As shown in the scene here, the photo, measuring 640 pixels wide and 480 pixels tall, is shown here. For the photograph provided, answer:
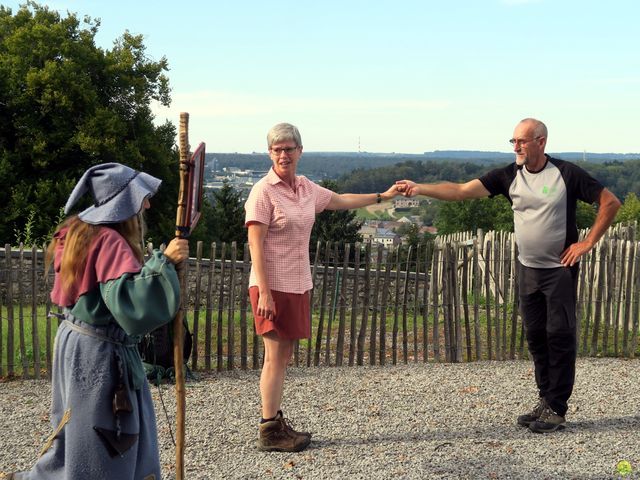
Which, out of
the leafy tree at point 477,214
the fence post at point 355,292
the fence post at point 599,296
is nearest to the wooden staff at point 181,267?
the fence post at point 355,292

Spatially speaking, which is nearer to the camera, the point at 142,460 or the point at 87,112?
the point at 142,460

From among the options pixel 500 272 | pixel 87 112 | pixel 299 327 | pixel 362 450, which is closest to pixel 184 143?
pixel 299 327

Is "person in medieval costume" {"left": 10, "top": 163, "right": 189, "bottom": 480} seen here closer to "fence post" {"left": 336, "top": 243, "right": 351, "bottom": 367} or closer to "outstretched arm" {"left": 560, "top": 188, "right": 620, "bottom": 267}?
"outstretched arm" {"left": 560, "top": 188, "right": 620, "bottom": 267}

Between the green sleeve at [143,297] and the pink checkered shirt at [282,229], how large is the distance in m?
1.76

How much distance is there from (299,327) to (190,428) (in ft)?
4.51

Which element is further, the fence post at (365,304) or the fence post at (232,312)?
the fence post at (365,304)

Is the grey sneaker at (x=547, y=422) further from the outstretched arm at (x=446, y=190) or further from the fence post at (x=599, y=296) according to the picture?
the fence post at (x=599, y=296)

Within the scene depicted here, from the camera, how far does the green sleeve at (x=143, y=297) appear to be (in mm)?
2799

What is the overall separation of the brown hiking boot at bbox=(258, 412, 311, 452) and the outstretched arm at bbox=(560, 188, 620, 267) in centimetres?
202

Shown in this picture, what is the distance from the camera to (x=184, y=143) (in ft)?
11.1

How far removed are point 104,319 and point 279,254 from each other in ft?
5.89

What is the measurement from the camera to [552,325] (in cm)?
521

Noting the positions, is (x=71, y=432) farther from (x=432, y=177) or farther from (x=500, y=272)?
(x=432, y=177)

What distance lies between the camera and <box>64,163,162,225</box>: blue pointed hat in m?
2.94
